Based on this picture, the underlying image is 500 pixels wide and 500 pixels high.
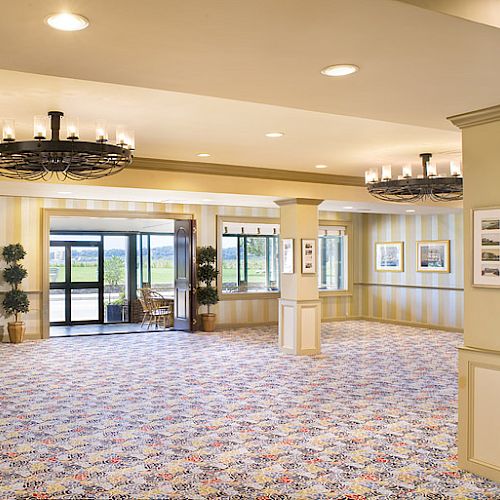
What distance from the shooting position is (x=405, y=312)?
534 inches

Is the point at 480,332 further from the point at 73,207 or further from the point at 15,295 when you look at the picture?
the point at 73,207

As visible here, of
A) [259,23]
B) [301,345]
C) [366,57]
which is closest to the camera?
[259,23]

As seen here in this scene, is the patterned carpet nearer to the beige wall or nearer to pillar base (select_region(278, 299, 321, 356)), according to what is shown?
pillar base (select_region(278, 299, 321, 356))

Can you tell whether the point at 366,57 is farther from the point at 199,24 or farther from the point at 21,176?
the point at 21,176

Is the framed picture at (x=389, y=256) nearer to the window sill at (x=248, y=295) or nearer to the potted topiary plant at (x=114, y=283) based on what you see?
the window sill at (x=248, y=295)

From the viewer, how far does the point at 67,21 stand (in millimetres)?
2471

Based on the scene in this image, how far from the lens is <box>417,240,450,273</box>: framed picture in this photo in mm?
12625

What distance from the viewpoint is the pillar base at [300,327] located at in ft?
29.9

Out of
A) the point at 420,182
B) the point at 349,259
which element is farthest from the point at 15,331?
the point at 349,259

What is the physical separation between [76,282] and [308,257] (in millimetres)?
6710

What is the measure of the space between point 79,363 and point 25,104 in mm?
4532

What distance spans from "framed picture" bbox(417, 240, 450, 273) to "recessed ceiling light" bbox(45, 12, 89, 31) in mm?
11187

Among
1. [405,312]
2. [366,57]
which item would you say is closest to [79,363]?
[366,57]

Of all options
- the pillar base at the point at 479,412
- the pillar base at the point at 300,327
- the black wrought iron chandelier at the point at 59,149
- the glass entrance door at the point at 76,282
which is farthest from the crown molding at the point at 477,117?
the glass entrance door at the point at 76,282
